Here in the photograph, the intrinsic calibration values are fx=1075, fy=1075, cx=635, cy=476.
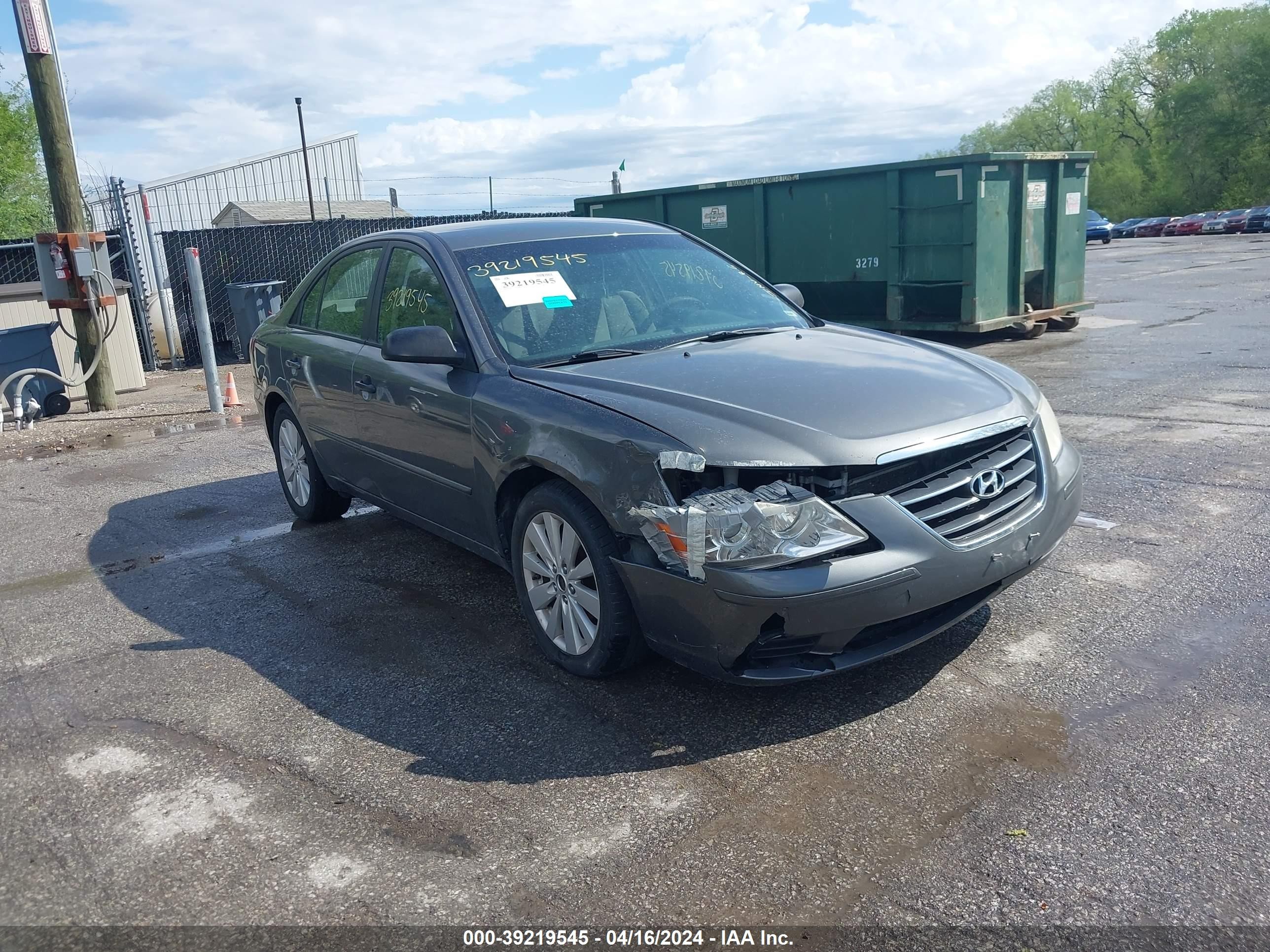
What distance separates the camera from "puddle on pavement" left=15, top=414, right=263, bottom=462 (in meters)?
9.36

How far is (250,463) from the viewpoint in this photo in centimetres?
834

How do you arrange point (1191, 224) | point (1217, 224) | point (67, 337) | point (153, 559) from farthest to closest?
point (1191, 224) → point (1217, 224) → point (67, 337) → point (153, 559)

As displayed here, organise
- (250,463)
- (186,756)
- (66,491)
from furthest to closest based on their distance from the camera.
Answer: (250,463), (66,491), (186,756)

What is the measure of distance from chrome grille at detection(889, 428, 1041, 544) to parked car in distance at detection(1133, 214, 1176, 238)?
5352cm

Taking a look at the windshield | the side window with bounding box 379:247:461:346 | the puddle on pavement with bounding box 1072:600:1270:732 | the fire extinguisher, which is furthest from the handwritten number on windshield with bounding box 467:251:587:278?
the fire extinguisher

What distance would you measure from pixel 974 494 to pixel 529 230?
2542 millimetres

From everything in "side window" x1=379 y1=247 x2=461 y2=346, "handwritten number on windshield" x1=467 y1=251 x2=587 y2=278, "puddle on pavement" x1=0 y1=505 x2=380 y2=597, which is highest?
"handwritten number on windshield" x1=467 y1=251 x2=587 y2=278

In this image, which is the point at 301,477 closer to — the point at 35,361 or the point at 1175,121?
the point at 35,361

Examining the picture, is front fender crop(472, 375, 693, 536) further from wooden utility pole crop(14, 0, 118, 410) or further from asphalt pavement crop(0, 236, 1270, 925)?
wooden utility pole crop(14, 0, 118, 410)

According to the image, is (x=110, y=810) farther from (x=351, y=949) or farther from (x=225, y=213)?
(x=225, y=213)

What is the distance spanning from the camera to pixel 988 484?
11.8 feet

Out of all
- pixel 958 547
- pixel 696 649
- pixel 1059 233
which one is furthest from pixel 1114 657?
pixel 1059 233

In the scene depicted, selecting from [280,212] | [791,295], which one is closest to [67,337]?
[791,295]

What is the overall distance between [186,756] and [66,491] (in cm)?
496
